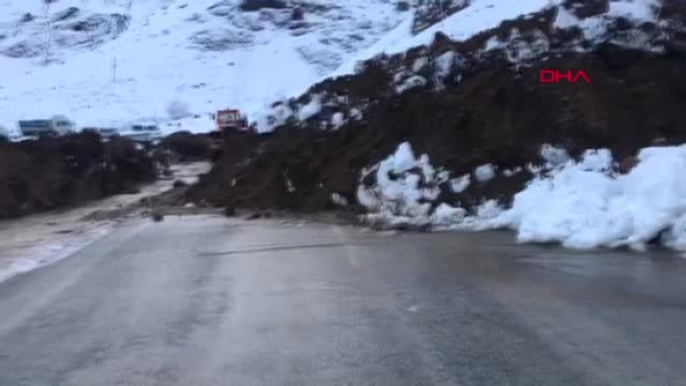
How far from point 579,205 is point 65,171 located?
65.3 ft

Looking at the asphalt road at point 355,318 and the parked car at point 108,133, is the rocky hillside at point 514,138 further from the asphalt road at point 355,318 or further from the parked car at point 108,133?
the parked car at point 108,133

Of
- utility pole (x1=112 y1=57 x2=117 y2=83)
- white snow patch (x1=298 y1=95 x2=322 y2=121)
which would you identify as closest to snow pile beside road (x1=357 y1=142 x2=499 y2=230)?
white snow patch (x1=298 y1=95 x2=322 y2=121)

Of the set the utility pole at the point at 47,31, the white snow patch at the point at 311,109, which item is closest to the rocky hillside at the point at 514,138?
the white snow patch at the point at 311,109

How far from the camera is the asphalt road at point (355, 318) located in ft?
20.4

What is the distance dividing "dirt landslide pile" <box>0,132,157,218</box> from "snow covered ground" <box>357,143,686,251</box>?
480 inches

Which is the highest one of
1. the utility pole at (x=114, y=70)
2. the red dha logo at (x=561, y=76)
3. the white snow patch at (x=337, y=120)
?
the utility pole at (x=114, y=70)

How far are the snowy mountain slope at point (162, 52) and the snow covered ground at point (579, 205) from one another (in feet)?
246

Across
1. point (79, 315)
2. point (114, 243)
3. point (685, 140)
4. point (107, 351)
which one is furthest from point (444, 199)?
point (107, 351)

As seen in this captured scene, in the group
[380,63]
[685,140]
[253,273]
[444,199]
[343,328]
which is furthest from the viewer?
[380,63]

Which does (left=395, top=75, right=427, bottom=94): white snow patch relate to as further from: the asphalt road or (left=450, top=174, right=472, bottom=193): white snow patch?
the asphalt road

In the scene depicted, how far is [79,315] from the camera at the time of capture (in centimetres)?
855

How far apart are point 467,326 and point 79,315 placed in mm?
3583

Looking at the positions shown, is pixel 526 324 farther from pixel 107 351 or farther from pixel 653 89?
pixel 653 89

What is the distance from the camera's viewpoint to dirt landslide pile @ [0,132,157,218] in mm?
24641
